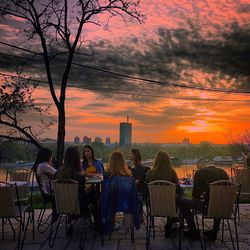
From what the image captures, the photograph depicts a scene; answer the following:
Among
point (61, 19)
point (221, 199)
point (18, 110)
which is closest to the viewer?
point (221, 199)

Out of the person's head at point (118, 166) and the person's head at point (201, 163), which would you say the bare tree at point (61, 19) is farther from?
the person's head at point (118, 166)

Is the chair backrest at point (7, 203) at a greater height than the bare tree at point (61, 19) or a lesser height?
lesser

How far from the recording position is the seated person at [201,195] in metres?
4.72

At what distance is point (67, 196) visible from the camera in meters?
4.53

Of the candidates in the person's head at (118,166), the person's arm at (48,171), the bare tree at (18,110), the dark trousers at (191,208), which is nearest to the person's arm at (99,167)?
the person's arm at (48,171)

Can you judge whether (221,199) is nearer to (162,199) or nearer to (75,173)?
(162,199)

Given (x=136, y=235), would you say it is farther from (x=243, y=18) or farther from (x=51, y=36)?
(x=243, y=18)

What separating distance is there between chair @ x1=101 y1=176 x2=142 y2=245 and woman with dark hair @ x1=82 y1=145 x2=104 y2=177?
5.60 feet

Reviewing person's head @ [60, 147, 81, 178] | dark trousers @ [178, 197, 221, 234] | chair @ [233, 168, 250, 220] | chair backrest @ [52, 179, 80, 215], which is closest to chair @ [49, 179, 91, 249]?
chair backrest @ [52, 179, 80, 215]

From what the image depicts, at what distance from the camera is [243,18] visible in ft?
45.2

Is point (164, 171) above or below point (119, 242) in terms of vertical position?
above

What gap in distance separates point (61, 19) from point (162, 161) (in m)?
7.74

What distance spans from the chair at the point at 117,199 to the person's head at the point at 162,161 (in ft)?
1.57

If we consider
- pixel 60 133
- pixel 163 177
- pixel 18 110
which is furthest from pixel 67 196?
pixel 18 110
